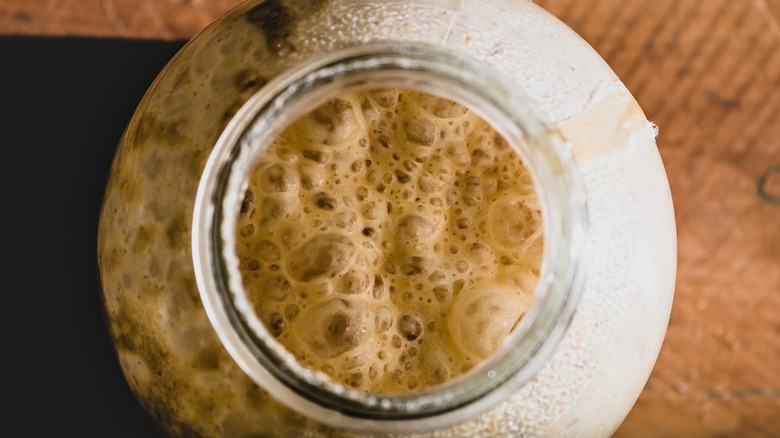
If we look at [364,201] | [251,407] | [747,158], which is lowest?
[251,407]

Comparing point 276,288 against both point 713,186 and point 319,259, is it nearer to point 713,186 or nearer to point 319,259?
point 319,259

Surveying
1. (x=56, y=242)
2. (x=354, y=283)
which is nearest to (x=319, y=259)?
(x=354, y=283)

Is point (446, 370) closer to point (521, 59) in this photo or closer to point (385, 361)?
point (385, 361)

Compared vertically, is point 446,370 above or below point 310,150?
below

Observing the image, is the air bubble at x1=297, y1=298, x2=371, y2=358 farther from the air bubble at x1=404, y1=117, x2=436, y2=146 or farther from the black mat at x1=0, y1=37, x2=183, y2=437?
the black mat at x1=0, y1=37, x2=183, y2=437

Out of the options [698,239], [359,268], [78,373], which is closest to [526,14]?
[359,268]

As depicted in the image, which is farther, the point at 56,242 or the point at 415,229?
the point at 56,242

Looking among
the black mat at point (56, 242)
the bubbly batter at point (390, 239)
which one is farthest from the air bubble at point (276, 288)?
the black mat at point (56, 242)
